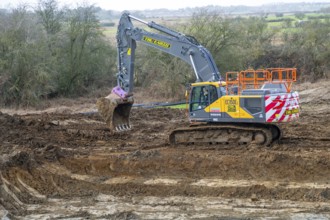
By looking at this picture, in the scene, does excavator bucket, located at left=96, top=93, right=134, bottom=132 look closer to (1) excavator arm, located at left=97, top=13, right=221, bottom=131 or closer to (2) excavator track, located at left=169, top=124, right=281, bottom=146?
(1) excavator arm, located at left=97, top=13, right=221, bottom=131

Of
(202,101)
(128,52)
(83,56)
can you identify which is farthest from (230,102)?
(83,56)

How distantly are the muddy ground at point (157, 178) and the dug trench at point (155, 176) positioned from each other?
2 cm

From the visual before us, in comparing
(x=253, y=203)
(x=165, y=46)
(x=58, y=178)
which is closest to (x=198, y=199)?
(x=253, y=203)

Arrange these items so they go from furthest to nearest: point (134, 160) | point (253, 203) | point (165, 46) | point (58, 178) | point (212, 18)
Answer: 1. point (212, 18)
2. point (165, 46)
3. point (134, 160)
4. point (58, 178)
5. point (253, 203)

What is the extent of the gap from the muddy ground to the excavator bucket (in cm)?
51

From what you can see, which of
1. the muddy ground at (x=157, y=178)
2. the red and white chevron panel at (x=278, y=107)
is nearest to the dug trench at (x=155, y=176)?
the muddy ground at (x=157, y=178)

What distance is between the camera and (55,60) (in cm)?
2916

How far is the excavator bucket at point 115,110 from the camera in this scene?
56.8 feet

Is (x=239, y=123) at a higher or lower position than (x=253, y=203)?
higher

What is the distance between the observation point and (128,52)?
17.6 m

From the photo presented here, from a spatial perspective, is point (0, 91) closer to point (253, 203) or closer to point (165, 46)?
point (165, 46)

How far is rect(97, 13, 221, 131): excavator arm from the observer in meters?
16.3

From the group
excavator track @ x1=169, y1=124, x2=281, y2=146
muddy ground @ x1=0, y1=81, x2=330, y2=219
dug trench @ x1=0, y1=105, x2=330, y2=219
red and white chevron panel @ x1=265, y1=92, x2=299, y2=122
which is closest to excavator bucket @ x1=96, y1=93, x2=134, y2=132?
muddy ground @ x1=0, y1=81, x2=330, y2=219

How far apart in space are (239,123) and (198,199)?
13.3 ft
